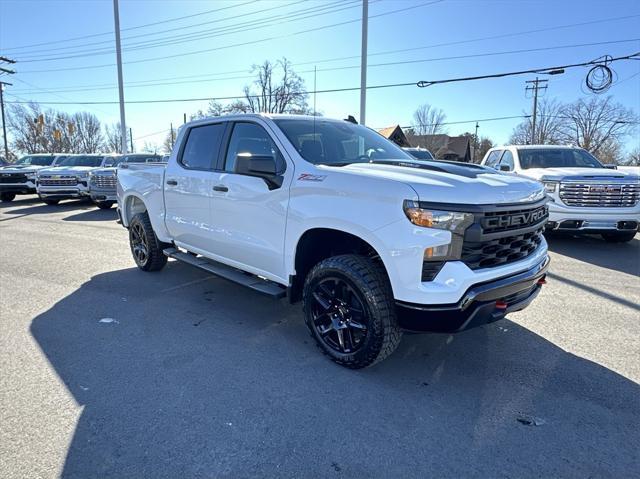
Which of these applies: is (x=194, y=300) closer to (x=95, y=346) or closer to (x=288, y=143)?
(x=95, y=346)

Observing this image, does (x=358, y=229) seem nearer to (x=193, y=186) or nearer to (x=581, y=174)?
(x=193, y=186)

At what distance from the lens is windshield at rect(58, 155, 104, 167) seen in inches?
628

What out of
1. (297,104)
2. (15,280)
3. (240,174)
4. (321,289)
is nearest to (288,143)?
(240,174)

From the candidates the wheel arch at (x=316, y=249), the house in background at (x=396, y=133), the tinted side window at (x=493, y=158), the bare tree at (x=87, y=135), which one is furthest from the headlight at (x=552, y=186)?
the bare tree at (x=87, y=135)

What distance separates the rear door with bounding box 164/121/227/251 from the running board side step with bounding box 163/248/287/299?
16 centimetres

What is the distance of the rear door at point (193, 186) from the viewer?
457cm

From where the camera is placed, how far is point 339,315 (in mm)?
3367

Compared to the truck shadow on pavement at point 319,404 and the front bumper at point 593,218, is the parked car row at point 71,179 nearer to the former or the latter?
the truck shadow on pavement at point 319,404

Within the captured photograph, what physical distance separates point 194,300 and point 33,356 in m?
1.70

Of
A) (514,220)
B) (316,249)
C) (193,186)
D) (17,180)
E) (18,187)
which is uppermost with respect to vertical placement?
(193,186)

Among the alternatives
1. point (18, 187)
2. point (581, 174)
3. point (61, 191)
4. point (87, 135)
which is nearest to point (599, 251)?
point (581, 174)

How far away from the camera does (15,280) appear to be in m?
5.79

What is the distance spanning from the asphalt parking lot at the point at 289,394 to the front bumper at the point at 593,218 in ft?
8.25

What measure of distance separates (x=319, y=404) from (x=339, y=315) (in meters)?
0.73
